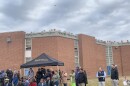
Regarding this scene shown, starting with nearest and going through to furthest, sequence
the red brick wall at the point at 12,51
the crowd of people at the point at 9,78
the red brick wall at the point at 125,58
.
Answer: the crowd of people at the point at 9,78 < the red brick wall at the point at 12,51 < the red brick wall at the point at 125,58

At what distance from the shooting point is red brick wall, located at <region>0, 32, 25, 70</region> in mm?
39688

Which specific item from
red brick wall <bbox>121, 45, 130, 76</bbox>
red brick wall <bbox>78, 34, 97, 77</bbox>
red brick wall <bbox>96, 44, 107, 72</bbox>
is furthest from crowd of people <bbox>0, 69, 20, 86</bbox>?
red brick wall <bbox>121, 45, 130, 76</bbox>

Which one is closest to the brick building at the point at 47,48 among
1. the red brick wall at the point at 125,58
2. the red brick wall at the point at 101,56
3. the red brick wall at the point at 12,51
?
the red brick wall at the point at 12,51

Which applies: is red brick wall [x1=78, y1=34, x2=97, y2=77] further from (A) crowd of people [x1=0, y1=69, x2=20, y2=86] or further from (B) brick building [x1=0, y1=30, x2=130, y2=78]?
(A) crowd of people [x1=0, y1=69, x2=20, y2=86]

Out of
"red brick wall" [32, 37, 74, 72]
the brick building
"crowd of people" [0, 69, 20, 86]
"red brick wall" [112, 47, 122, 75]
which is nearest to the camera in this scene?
"crowd of people" [0, 69, 20, 86]

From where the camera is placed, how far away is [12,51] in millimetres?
40125

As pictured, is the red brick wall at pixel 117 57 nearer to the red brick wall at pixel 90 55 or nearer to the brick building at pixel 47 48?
the red brick wall at pixel 90 55

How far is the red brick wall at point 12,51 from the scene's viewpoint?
39.7m

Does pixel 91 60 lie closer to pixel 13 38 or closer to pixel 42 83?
pixel 13 38

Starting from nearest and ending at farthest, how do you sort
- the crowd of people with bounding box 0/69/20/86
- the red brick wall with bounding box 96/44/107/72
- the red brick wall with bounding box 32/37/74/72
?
the crowd of people with bounding box 0/69/20/86 < the red brick wall with bounding box 32/37/74/72 < the red brick wall with bounding box 96/44/107/72

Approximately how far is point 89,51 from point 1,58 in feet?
47.6

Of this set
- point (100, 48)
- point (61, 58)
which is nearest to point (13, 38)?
point (61, 58)

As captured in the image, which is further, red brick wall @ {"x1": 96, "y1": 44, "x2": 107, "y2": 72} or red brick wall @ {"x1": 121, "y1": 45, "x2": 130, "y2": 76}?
red brick wall @ {"x1": 121, "y1": 45, "x2": 130, "y2": 76}

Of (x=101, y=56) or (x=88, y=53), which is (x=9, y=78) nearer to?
(x=88, y=53)
